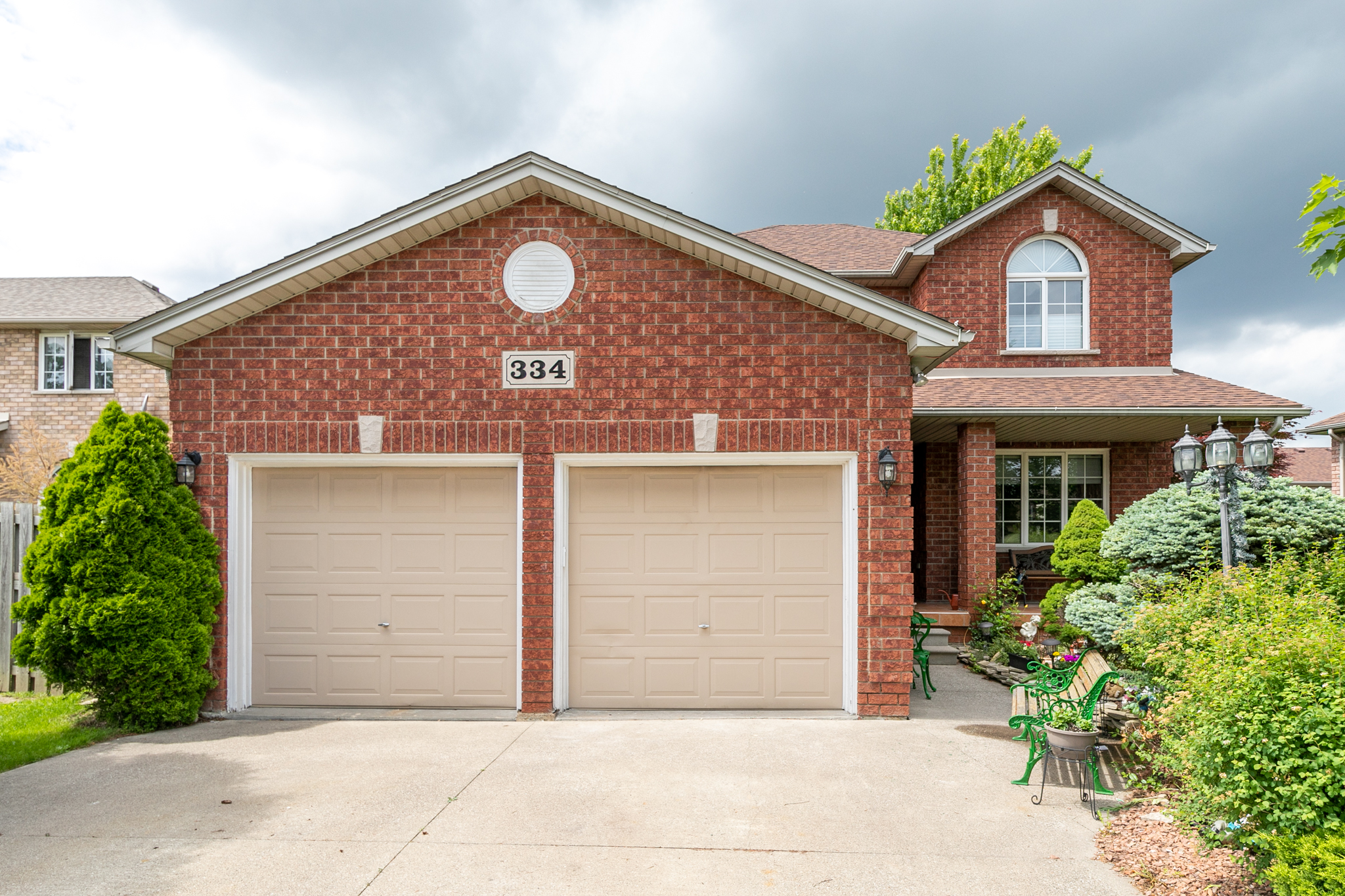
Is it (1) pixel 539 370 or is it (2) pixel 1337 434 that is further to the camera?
(2) pixel 1337 434

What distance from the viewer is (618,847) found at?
4.53 m

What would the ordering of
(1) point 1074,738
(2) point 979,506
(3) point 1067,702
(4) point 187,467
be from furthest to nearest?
(2) point 979,506 → (4) point 187,467 → (3) point 1067,702 → (1) point 1074,738

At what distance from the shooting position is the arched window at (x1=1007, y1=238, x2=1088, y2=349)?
12461 millimetres

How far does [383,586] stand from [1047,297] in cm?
1095

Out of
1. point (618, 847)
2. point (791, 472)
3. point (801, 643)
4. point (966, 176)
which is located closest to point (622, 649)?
point (801, 643)

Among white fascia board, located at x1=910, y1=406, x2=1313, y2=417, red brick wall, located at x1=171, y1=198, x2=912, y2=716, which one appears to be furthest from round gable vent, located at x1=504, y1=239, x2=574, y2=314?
white fascia board, located at x1=910, y1=406, x2=1313, y2=417

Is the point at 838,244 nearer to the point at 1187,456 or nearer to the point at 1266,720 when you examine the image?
the point at 1187,456

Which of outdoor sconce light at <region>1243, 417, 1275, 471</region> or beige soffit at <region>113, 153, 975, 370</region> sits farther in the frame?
beige soffit at <region>113, 153, 975, 370</region>

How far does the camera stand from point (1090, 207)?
12336mm

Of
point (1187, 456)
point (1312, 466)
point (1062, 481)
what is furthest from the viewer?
point (1312, 466)

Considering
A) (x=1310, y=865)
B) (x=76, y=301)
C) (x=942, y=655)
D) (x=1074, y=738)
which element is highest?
(x=76, y=301)

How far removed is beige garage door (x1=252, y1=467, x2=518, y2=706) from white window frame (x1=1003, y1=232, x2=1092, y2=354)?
29.4 ft

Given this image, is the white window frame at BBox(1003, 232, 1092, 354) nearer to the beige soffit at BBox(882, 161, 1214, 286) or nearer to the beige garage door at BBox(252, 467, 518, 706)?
the beige soffit at BBox(882, 161, 1214, 286)

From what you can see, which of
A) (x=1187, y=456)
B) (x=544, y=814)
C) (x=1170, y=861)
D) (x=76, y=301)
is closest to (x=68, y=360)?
(x=76, y=301)
